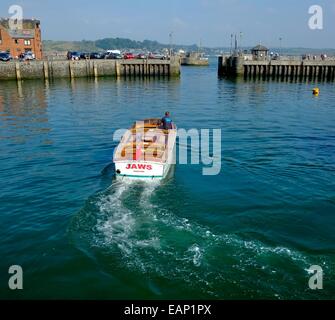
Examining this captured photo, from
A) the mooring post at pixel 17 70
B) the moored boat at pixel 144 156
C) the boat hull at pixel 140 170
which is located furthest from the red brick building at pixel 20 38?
the boat hull at pixel 140 170

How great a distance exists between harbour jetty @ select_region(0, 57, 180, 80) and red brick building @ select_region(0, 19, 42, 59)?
25.3 meters

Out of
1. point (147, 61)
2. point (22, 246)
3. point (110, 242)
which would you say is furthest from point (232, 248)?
point (147, 61)

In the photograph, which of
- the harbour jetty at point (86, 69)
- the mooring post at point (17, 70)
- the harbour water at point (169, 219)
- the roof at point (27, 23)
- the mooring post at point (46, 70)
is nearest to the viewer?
the harbour water at point (169, 219)

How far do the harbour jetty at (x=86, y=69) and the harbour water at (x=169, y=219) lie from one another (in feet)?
130

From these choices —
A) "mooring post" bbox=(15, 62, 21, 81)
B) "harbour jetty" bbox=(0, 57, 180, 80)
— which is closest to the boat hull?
"mooring post" bbox=(15, 62, 21, 81)

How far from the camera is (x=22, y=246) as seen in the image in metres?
13.4

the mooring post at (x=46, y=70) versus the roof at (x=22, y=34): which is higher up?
the roof at (x=22, y=34)

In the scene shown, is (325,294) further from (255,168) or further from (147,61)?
(147,61)

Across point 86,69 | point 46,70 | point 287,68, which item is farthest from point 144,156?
point 287,68

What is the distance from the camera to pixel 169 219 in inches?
583

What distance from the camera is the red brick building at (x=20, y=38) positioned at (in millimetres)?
88375

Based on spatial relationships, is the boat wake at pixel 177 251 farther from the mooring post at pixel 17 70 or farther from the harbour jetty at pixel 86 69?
the harbour jetty at pixel 86 69

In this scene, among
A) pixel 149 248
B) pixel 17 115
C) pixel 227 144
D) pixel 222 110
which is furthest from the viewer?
pixel 222 110
